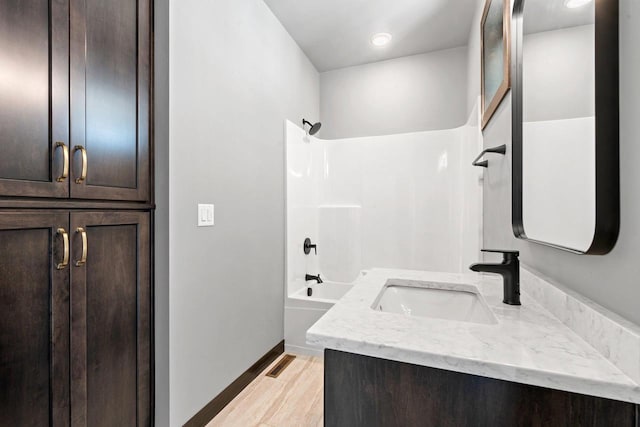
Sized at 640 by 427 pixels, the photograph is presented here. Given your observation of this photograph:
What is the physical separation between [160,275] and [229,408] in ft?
2.95

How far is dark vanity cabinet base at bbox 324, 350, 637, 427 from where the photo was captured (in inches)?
22.6

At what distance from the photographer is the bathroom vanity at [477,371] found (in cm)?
56

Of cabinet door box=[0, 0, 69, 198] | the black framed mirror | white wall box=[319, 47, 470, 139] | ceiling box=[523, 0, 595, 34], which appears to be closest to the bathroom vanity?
the black framed mirror

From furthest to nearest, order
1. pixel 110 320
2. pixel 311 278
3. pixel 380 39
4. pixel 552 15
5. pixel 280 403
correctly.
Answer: pixel 311 278 < pixel 380 39 < pixel 280 403 < pixel 110 320 < pixel 552 15

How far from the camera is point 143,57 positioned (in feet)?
4.44

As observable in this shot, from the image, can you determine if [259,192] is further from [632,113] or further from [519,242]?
[632,113]

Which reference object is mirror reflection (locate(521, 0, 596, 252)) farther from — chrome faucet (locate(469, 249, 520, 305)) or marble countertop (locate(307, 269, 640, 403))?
marble countertop (locate(307, 269, 640, 403))

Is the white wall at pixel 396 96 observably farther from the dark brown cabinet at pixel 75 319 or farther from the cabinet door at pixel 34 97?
the cabinet door at pixel 34 97

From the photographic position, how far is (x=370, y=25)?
2445 mm

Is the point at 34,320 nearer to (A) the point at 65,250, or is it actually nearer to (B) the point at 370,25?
(A) the point at 65,250

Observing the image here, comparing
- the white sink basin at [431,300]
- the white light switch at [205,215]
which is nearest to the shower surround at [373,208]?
the white light switch at [205,215]

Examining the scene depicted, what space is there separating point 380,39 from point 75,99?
2.39m

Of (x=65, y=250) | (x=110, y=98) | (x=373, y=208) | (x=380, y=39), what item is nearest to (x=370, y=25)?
(x=380, y=39)

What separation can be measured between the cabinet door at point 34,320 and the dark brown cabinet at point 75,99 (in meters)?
0.14
